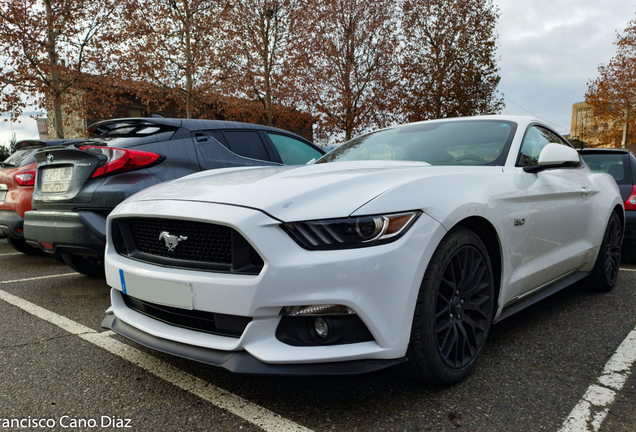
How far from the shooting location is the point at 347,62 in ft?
63.8

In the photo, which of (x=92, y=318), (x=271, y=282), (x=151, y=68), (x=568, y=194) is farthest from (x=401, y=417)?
(x=151, y=68)

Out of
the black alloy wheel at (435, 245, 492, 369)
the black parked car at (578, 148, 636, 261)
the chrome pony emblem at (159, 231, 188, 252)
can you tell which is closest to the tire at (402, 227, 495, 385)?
the black alloy wheel at (435, 245, 492, 369)

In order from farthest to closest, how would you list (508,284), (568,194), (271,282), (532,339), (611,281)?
(611,281) < (568,194) < (532,339) < (508,284) < (271,282)

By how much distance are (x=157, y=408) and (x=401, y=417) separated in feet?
3.37

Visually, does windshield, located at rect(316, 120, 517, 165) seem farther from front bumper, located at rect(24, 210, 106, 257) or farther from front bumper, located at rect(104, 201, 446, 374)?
front bumper, located at rect(24, 210, 106, 257)

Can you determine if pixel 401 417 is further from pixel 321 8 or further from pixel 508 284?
pixel 321 8

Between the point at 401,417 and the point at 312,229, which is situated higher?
the point at 312,229

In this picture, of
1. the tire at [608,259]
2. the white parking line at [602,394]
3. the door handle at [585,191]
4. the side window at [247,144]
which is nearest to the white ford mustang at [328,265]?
the white parking line at [602,394]

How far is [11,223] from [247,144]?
2.84m

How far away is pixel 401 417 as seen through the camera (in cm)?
199

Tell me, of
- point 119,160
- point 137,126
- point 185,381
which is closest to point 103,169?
point 119,160

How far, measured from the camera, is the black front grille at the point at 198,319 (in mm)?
1958

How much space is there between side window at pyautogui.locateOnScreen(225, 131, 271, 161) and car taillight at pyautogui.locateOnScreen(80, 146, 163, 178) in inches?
39.8

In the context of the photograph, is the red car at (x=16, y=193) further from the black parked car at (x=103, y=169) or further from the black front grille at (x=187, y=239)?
the black front grille at (x=187, y=239)
